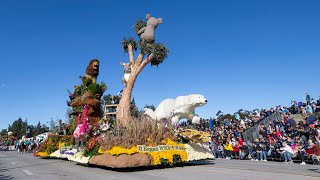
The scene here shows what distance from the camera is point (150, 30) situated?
876 inches

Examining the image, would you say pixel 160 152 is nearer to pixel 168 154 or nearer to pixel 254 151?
pixel 168 154

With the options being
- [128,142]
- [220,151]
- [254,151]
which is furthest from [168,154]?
[220,151]

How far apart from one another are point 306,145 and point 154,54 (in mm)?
Answer: 11158

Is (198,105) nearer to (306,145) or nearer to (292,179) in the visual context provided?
(306,145)

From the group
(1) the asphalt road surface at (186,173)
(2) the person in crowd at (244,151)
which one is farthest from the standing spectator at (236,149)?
(1) the asphalt road surface at (186,173)

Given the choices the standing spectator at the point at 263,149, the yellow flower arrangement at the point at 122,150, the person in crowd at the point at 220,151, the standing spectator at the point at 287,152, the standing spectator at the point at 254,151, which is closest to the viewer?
the yellow flower arrangement at the point at 122,150

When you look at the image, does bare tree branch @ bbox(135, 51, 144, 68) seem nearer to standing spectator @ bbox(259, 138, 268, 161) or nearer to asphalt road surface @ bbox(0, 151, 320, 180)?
standing spectator @ bbox(259, 138, 268, 161)

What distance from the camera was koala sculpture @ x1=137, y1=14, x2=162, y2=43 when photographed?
2222 cm

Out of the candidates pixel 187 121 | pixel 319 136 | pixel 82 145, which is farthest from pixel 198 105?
pixel 82 145

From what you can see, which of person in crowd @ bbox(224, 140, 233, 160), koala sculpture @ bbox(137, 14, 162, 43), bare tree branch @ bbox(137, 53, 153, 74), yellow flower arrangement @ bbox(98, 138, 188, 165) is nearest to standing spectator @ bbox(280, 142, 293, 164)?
person in crowd @ bbox(224, 140, 233, 160)

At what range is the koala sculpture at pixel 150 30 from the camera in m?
22.2

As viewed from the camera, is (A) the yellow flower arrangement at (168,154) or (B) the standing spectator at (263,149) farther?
(B) the standing spectator at (263,149)

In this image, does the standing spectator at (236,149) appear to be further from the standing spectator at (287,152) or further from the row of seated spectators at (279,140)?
the standing spectator at (287,152)

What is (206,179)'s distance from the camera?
28.2 ft
